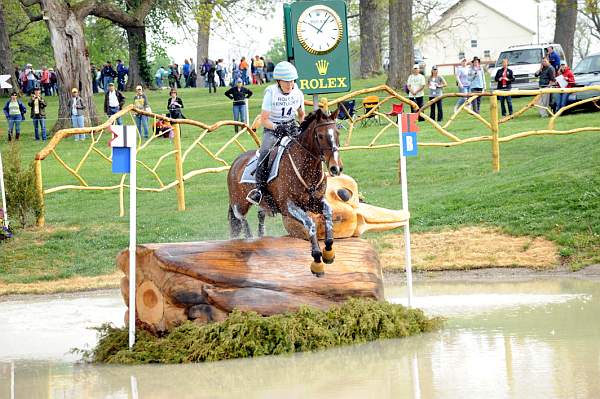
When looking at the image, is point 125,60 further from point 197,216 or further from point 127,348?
Answer: point 127,348

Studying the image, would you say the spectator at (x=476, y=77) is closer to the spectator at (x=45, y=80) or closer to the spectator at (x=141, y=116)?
the spectator at (x=141, y=116)

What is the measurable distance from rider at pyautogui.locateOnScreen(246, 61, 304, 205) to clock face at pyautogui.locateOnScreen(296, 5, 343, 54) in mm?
7207

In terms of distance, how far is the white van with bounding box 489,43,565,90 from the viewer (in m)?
38.7

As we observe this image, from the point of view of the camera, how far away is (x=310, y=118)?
36.8 feet

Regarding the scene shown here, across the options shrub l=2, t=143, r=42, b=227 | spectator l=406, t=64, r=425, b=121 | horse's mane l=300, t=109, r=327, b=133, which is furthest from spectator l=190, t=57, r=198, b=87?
horse's mane l=300, t=109, r=327, b=133

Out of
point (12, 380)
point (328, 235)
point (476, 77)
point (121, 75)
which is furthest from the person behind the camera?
point (121, 75)

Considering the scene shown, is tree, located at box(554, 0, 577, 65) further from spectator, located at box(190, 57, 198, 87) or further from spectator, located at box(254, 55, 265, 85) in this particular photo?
spectator, located at box(190, 57, 198, 87)

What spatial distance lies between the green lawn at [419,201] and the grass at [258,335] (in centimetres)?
567

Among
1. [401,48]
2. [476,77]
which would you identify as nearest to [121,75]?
[401,48]

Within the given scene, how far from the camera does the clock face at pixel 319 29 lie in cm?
1898

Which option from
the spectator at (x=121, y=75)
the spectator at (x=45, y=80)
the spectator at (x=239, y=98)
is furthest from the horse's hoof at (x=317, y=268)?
the spectator at (x=45, y=80)

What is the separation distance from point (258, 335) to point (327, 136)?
2183 mm

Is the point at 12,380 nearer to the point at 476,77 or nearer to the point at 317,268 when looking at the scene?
the point at 317,268

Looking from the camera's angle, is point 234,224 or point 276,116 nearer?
point 276,116
